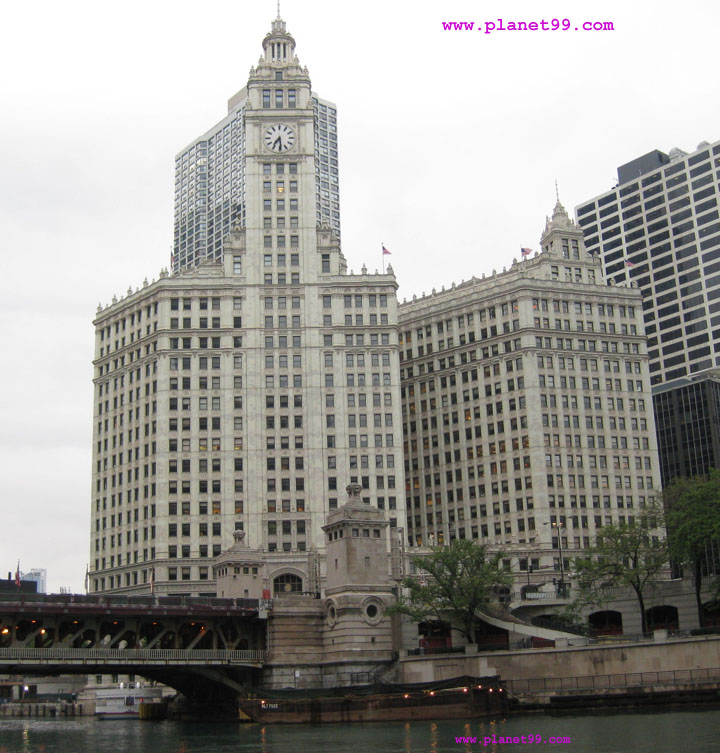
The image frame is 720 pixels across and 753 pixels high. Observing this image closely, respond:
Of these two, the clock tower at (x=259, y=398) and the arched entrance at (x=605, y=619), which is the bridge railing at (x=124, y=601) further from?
the arched entrance at (x=605, y=619)

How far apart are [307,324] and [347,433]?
65.3 feet

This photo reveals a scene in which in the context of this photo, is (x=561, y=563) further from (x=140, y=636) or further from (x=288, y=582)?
(x=140, y=636)

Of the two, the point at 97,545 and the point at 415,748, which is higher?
the point at 97,545

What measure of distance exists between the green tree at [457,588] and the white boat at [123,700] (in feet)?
198

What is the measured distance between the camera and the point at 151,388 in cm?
18200

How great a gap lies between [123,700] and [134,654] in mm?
62084

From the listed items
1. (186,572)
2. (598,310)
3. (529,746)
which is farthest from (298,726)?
(598,310)

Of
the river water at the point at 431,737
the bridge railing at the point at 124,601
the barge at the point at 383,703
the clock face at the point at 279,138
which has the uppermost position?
Answer: the clock face at the point at 279,138

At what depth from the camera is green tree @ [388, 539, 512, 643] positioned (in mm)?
122250

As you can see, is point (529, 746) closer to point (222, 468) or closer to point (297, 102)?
point (222, 468)

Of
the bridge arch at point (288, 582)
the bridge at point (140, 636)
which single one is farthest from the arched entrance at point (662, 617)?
the bridge arch at point (288, 582)

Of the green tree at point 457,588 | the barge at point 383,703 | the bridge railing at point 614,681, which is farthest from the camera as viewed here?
the green tree at point 457,588

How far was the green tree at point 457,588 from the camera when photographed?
401 feet

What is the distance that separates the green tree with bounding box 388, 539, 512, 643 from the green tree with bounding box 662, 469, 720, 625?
65.1 feet
